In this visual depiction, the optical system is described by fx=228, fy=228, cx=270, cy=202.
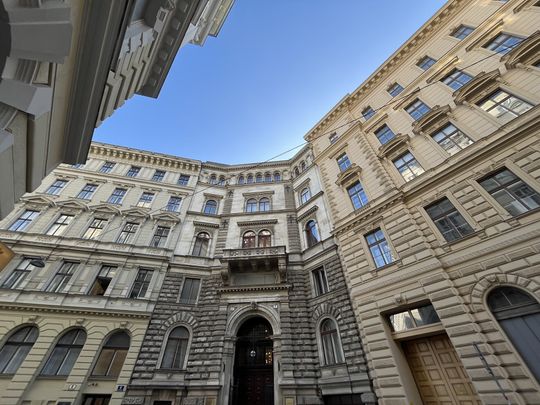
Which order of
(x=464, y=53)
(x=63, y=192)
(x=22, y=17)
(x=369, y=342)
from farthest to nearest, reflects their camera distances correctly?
(x=63, y=192) < (x=464, y=53) < (x=369, y=342) < (x=22, y=17)

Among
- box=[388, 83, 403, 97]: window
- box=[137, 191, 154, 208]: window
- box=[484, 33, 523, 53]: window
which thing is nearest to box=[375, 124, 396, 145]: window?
box=[388, 83, 403, 97]: window

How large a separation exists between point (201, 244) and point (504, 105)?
2068cm

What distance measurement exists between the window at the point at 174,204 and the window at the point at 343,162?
1495cm

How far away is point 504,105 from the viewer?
11.0 meters

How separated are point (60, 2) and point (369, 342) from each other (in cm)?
1463

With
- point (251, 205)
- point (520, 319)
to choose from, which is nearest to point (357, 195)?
point (520, 319)

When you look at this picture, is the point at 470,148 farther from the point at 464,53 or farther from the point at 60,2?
the point at 60,2

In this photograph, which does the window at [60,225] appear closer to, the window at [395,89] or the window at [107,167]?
the window at [107,167]

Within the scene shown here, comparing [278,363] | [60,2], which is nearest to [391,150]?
[278,363]

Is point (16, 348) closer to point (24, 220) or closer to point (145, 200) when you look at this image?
point (24, 220)

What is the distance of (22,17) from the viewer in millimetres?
2895

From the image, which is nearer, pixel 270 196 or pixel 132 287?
pixel 132 287

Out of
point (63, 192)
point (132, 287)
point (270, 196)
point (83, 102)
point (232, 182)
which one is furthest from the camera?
point (232, 182)

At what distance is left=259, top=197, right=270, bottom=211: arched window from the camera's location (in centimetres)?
2162
